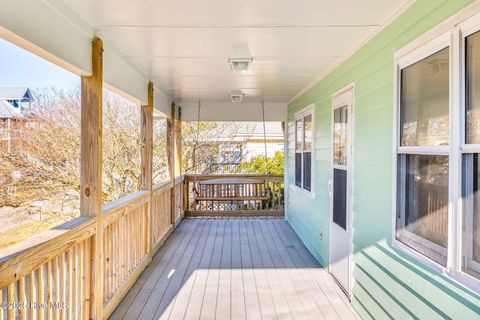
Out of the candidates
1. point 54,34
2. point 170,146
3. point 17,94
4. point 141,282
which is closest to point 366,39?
point 54,34

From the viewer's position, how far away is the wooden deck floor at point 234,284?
2939 mm

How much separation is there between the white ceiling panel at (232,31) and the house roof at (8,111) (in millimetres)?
1289

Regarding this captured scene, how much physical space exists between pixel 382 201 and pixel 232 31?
172 cm

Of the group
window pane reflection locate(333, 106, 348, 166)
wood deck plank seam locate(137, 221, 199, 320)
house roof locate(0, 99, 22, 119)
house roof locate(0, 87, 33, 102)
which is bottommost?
wood deck plank seam locate(137, 221, 199, 320)

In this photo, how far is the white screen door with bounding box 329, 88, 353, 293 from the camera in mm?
3229

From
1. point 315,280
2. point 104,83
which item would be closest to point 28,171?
point 104,83

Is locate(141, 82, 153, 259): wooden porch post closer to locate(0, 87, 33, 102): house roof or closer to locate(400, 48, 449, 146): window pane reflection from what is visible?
locate(0, 87, 33, 102): house roof

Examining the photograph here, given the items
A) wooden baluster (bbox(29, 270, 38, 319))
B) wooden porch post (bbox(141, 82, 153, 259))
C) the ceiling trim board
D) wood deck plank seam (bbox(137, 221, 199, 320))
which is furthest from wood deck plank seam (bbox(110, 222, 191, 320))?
the ceiling trim board

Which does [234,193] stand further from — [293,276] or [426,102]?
[426,102]

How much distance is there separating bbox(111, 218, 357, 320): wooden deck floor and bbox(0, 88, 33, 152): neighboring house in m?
2.04

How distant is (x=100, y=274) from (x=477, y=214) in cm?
253

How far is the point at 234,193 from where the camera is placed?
7.33 metres

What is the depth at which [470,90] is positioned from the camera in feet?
5.10

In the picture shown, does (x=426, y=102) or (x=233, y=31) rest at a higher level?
(x=233, y=31)
